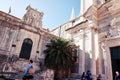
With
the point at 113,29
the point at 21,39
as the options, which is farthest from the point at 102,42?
the point at 21,39

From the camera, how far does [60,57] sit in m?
14.2

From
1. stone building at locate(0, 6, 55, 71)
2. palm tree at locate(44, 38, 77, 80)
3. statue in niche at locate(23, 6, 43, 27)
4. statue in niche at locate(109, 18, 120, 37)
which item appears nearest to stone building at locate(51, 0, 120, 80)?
statue in niche at locate(109, 18, 120, 37)

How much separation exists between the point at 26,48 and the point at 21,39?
1.33 m

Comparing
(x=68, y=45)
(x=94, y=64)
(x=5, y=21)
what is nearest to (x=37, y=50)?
(x=68, y=45)

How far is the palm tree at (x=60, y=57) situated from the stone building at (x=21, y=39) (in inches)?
62.4

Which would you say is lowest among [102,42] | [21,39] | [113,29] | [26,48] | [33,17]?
[26,48]

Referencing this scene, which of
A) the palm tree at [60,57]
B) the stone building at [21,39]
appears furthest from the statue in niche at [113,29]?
the stone building at [21,39]

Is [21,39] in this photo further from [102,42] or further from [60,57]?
[102,42]

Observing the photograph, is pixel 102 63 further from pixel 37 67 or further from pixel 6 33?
pixel 6 33

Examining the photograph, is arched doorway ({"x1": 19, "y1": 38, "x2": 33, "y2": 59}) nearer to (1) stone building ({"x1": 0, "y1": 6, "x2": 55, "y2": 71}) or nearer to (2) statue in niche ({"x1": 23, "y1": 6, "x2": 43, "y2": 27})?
(1) stone building ({"x1": 0, "y1": 6, "x2": 55, "y2": 71})

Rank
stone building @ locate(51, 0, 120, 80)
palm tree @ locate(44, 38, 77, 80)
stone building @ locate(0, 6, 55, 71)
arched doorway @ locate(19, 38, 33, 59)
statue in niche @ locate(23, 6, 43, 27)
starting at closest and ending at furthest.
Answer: stone building @ locate(51, 0, 120, 80) < stone building @ locate(0, 6, 55, 71) < palm tree @ locate(44, 38, 77, 80) < arched doorway @ locate(19, 38, 33, 59) < statue in niche @ locate(23, 6, 43, 27)

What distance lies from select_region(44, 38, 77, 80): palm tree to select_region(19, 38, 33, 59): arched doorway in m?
2.21

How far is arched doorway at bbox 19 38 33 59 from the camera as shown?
1472 cm

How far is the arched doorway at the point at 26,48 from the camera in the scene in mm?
14719
